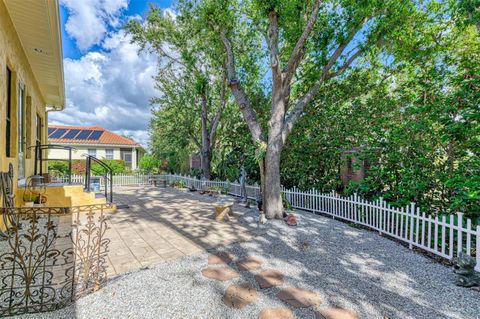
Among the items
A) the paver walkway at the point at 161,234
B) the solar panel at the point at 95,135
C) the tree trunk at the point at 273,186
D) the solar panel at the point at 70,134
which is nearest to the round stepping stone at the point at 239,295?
the paver walkway at the point at 161,234

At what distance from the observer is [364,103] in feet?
23.2

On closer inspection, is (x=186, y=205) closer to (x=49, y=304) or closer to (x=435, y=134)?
(x=49, y=304)

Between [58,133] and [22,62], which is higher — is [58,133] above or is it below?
below

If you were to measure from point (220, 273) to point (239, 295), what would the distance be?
21.6 inches

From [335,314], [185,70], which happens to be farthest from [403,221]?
[185,70]

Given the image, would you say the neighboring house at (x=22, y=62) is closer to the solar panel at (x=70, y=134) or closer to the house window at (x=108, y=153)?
the house window at (x=108, y=153)

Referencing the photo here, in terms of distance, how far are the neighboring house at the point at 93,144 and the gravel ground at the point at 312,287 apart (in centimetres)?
1972

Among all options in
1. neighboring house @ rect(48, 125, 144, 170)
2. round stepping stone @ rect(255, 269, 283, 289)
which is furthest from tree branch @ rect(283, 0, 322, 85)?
neighboring house @ rect(48, 125, 144, 170)

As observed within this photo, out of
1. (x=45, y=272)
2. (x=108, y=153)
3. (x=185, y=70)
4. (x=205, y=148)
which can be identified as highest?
(x=185, y=70)

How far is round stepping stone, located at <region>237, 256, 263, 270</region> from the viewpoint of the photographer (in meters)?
3.20

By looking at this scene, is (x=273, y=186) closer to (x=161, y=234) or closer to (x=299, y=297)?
(x=161, y=234)

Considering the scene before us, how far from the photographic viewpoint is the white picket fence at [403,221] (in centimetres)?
354

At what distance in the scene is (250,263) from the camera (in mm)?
3332

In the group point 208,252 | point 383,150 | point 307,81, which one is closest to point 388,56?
point 307,81
